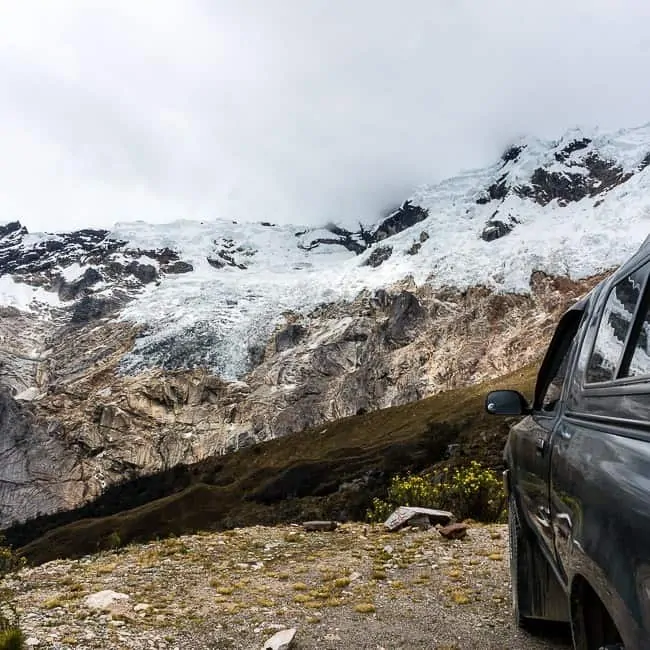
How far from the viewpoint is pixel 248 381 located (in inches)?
5246

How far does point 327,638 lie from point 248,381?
421 feet

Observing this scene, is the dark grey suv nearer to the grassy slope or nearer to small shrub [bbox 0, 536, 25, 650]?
small shrub [bbox 0, 536, 25, 650]

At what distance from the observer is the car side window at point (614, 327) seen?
2.68m

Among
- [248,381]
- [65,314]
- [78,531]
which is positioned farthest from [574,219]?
[65,314]

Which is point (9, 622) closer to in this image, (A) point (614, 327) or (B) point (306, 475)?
(A) point (614, 327)

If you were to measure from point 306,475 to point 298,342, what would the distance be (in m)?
→ 70.2

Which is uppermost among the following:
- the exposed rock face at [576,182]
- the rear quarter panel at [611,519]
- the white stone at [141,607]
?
the exposed rock face at [576,182]

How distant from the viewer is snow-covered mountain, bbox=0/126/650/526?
117625 mm

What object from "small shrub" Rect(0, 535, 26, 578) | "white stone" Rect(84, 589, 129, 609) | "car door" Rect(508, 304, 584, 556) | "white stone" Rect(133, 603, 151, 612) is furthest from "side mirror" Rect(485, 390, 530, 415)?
"small shrub" Rect(0, 535, 26, 578)

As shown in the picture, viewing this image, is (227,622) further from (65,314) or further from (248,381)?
(65,314)

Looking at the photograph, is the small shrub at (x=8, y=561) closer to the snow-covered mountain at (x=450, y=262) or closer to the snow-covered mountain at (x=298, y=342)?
the snow-covered mountain at (x=298, y=342)

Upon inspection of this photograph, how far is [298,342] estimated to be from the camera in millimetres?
138750

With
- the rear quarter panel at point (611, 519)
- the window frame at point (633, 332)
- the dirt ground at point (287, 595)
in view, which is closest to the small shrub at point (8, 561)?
the dirt ground at point (287, 595)

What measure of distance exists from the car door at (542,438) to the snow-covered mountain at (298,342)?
102 m
